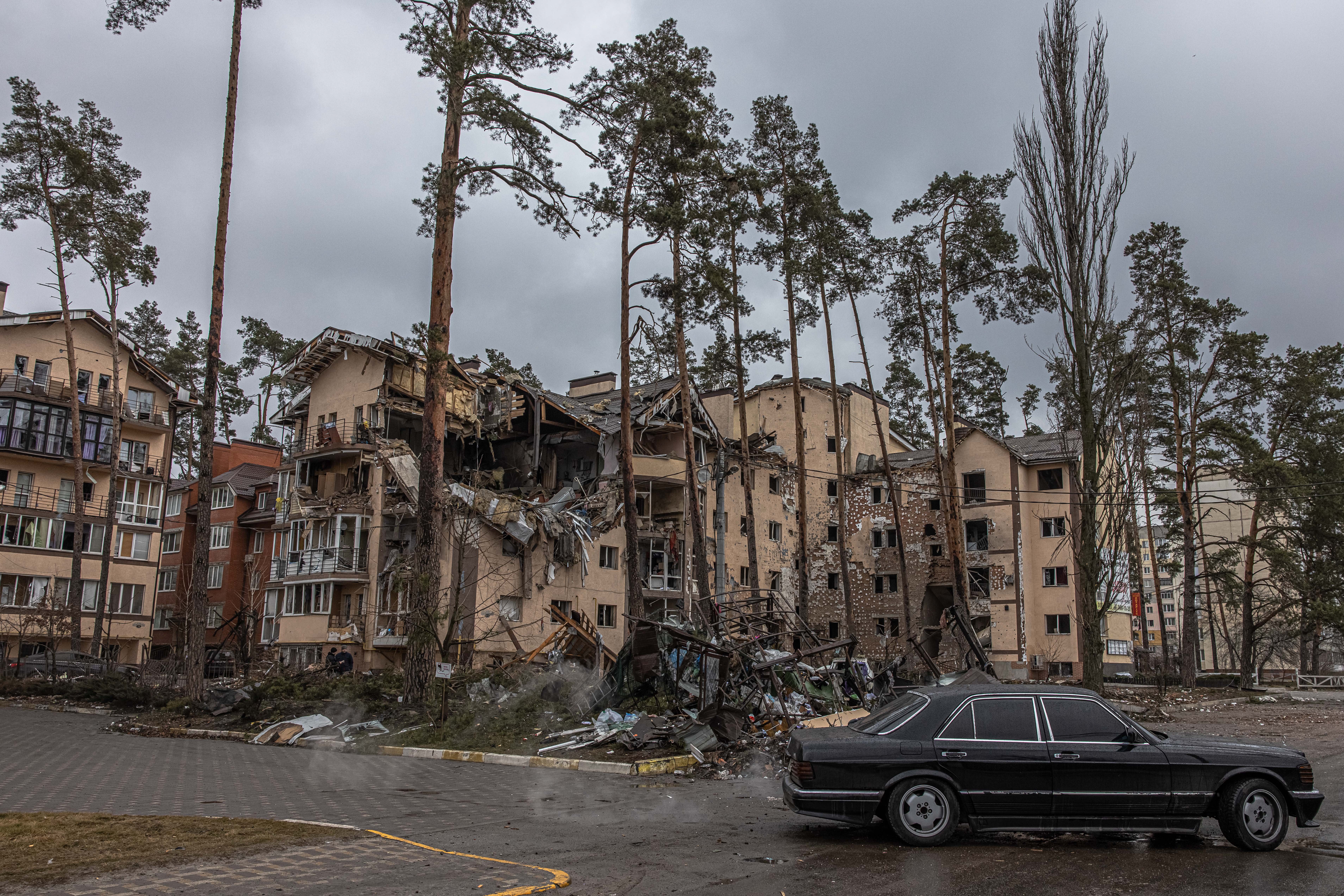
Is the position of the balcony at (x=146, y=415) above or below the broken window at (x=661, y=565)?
above

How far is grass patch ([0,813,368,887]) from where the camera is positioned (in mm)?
6535

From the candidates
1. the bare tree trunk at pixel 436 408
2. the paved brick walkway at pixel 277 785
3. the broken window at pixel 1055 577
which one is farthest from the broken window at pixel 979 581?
the paved brick walkway at pixel 277 785

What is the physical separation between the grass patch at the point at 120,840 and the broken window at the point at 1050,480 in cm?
4120

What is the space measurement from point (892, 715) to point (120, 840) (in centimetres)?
715

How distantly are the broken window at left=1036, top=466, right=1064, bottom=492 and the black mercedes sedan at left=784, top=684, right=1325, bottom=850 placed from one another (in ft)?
122

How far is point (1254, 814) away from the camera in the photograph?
802 centimetres

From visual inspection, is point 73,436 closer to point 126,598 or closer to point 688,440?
point 126,598

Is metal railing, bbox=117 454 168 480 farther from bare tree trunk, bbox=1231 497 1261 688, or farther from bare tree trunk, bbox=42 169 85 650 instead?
bare tree trunk, bbox=1231 497 1261 688

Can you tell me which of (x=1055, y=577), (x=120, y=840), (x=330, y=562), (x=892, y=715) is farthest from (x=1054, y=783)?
(x=1055, y=577)

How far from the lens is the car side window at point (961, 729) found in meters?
8.29

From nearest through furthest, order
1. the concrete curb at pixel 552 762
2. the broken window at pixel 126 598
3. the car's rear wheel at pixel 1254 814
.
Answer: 1. the car's rear wheel at pixel 1254 814
2. the concrete curb at pixel 552 762
3. the broken window at pixel 126 598

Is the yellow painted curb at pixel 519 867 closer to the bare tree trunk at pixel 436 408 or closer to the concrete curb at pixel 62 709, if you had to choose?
the bare tree trunk at pixel 436 408

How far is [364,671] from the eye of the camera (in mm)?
34625

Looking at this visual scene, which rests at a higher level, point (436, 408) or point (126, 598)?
point (436, 408)
